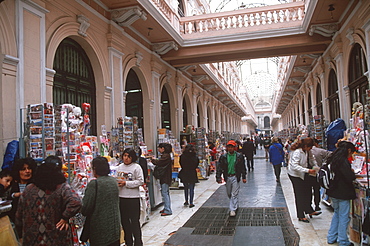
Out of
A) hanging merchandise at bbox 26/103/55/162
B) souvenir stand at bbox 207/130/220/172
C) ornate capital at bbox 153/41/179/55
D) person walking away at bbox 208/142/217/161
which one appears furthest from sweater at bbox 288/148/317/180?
person walking away at bbox 208/142/217/161

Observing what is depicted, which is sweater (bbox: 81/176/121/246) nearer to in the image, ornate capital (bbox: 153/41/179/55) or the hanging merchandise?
the hanging merchandise

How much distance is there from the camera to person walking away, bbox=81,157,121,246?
3.57 meters

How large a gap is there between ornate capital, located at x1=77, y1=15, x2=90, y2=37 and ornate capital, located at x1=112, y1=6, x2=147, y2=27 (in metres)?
1.25

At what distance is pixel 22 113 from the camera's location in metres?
5.32

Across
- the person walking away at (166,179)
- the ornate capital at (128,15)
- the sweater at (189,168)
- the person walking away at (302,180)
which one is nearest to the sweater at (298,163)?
the person walking away at (302,180)

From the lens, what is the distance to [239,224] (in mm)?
6223

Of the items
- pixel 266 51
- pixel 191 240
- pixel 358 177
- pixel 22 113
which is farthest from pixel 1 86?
pixel 266 51

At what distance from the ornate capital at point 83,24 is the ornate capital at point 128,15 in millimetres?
1250

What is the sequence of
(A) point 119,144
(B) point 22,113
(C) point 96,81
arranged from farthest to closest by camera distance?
(C) point 96,81 → (A) point 119,144 → (B) point 22,113

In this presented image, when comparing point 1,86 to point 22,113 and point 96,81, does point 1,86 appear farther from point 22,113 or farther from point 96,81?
point 96,81

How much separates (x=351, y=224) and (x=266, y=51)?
9.24 m

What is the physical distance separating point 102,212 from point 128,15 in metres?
6.28

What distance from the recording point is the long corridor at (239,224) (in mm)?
5305

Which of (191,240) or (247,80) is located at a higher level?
(247,80)
